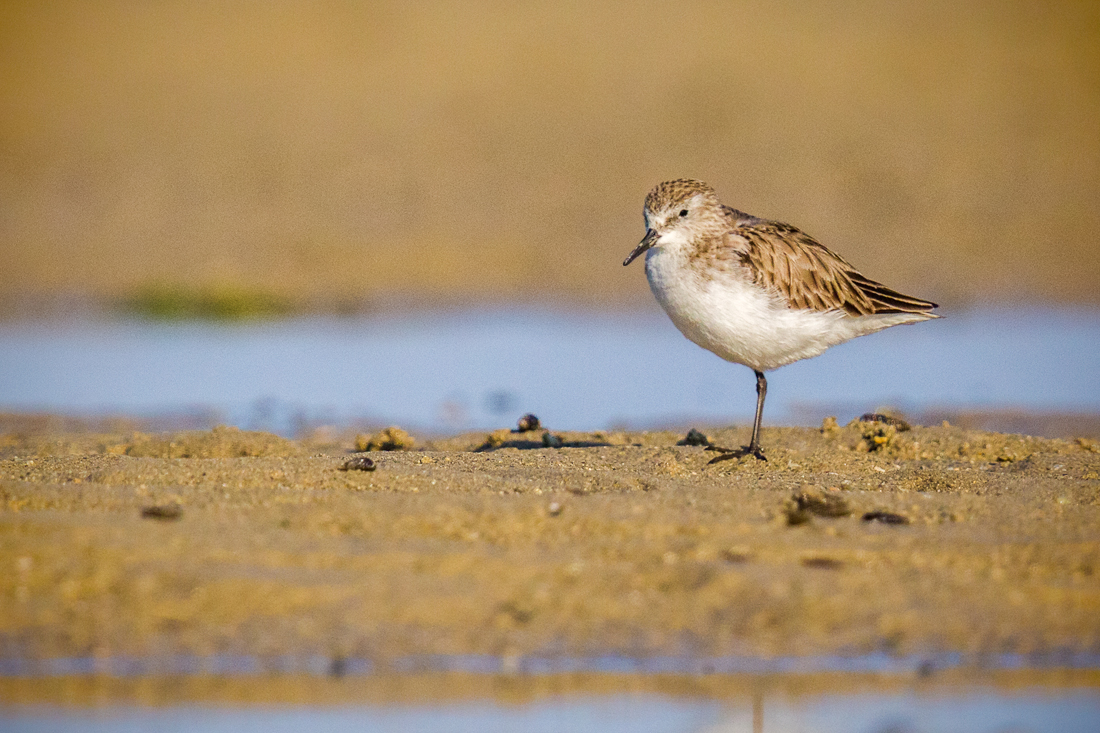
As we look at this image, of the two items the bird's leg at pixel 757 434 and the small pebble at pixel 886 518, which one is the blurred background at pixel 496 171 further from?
the small pebble at pixel 886 518

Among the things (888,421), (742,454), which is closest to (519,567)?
(742,454)

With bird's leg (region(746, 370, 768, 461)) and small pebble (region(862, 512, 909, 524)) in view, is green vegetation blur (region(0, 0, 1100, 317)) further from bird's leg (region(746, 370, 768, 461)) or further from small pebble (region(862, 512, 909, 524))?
small pebble (region(862, 512, 909, 524))

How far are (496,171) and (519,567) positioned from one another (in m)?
15.6

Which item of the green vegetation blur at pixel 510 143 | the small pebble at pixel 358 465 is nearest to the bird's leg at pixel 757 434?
the small pebble at pixel 358 465

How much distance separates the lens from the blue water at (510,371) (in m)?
11.2

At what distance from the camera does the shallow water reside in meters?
4.81

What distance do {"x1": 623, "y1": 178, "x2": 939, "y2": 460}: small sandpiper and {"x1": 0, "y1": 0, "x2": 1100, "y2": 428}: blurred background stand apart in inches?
83.2

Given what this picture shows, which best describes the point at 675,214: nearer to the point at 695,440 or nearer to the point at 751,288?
the point at 751,288

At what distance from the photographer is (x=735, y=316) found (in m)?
8.41

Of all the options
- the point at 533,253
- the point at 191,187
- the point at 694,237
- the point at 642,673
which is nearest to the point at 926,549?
the point at 642,673

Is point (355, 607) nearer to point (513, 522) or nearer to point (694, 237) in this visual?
point (513, 522)

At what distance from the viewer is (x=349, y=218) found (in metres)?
19.1

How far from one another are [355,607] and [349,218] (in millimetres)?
14031

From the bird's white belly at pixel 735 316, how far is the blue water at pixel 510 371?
2.00 metres
